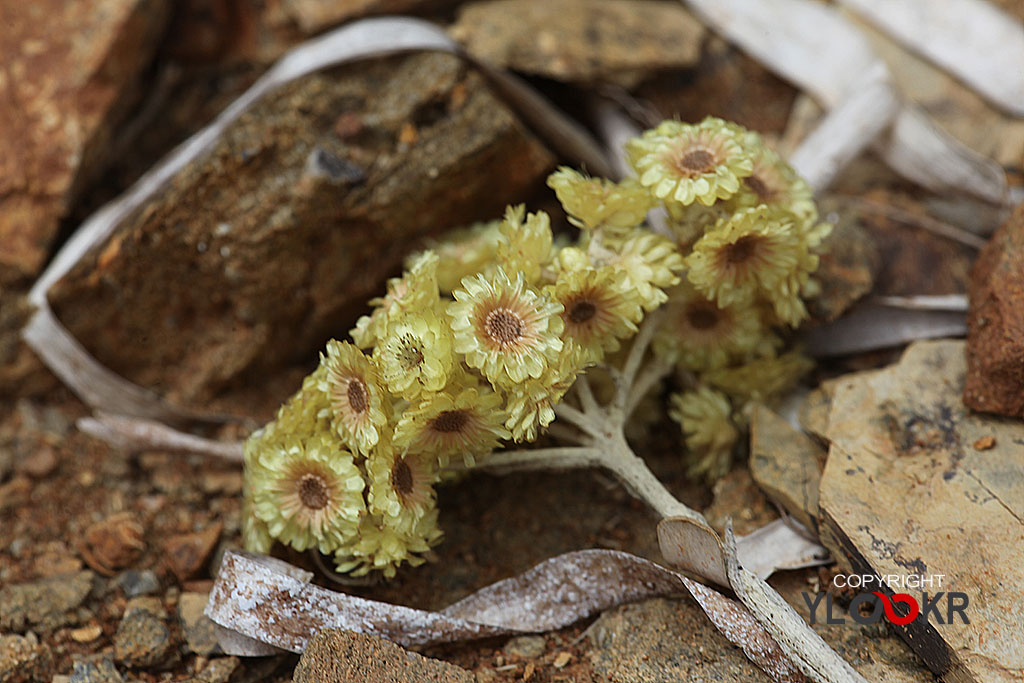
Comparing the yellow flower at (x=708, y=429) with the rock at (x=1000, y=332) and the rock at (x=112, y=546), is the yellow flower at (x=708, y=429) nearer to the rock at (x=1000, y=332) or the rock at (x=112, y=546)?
the rock at (x=1000, y=332)

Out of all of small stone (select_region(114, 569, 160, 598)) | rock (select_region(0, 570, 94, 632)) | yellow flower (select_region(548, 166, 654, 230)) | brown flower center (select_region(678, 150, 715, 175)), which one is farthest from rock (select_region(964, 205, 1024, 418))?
rock (select_region(0, 570, 94, 632))

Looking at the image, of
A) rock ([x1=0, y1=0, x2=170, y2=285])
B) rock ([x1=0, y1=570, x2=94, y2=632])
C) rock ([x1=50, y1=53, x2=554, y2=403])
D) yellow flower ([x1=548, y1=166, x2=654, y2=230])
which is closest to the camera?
yellow flower ([x1=548, y1=166, x2=654, y2=230])

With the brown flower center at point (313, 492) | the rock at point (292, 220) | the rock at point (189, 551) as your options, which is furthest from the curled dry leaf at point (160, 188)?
the brown flower center at point (313, 492)

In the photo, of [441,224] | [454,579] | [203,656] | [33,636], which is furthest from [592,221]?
[33,636]

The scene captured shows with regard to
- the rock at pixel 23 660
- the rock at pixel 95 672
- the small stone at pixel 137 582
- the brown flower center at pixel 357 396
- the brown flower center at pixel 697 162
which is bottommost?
the small stone at pixel 137 582

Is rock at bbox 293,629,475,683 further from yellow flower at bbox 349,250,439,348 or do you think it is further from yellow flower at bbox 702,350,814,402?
yellow flower at bbox 702,350,814,402
